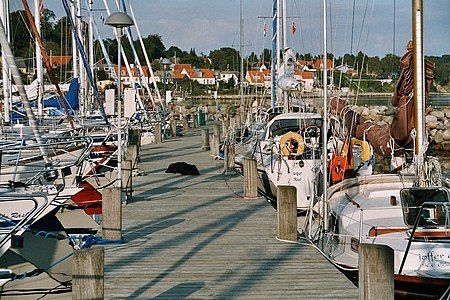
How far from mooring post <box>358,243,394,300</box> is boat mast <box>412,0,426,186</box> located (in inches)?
163

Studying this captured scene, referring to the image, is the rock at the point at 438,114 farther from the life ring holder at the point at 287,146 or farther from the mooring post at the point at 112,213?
the mooring post at the point at 112,213

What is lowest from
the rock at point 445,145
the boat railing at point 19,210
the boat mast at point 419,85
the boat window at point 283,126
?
the rock at point 445,145

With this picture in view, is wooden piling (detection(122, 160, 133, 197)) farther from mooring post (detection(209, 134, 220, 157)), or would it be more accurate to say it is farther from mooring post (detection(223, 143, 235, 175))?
mooring post (detection(209, 134, 220, 157))

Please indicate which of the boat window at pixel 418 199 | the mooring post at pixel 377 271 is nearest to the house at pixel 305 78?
the boat window at pixel 418 199

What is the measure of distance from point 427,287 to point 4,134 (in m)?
10.2

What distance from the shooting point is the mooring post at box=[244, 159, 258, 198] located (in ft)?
43.6

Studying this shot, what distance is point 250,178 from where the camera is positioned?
44.9 feet

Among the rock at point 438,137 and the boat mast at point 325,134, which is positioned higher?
the boat mast at point 325,134

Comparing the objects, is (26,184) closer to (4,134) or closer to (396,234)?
(4,134)

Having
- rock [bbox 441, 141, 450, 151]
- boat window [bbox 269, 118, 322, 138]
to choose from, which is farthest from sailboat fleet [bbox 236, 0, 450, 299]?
rock [bbox 441, 141, 450, 151]

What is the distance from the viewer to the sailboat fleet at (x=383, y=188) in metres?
9.14

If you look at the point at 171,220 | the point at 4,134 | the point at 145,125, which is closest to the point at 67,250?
the point at 171,220

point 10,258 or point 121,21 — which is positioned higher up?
point 121,21

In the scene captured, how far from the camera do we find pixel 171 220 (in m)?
11.8
